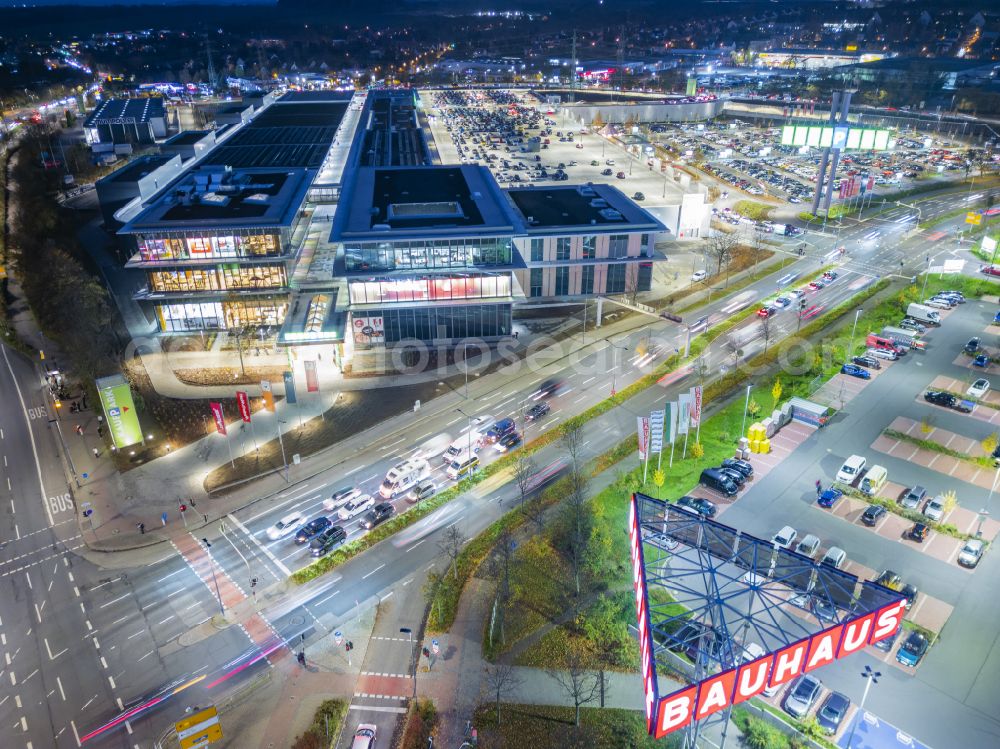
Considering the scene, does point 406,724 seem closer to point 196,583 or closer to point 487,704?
point 487,704

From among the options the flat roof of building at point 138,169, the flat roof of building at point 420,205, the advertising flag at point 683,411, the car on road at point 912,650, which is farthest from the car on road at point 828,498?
the flat roof of building at point 138,169

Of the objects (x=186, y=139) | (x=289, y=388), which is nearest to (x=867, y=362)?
(x=289, y=388)

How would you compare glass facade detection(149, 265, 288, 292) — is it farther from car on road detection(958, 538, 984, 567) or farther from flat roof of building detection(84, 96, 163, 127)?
flat roof of building detection(84, 96, 163, 127)

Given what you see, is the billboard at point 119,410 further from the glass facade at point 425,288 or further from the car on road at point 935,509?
the car on road at point 935,509

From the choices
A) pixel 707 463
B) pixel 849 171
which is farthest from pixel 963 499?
pixel 849 171

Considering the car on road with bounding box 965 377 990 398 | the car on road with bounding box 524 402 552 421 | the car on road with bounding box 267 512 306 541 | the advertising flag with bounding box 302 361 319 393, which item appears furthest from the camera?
the advertising flag with bounding box 302 361 319 393

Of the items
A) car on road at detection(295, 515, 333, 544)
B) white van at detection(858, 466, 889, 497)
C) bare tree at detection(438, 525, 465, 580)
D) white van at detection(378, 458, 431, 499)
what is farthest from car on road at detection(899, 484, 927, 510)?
car on road at detection(295, 515, 333, 544)

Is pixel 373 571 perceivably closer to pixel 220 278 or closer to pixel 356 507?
pixel 356 507
